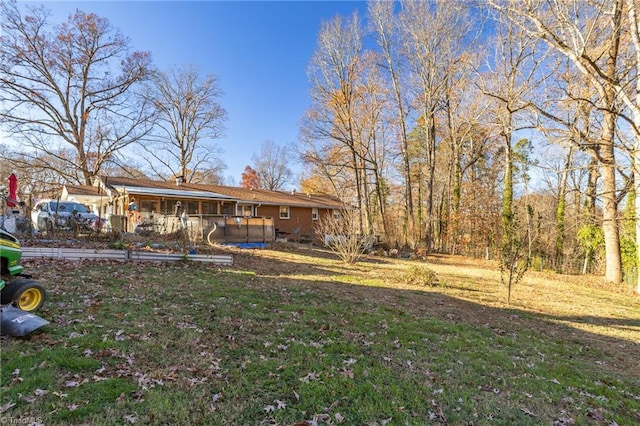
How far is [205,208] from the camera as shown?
20.5 meters

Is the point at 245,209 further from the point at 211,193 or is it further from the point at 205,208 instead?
the point at 205,208

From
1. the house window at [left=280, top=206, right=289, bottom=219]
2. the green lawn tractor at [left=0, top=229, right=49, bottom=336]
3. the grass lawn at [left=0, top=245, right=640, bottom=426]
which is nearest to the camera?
the grass lawn at [left=0, top=245, right=640, bottom=426]

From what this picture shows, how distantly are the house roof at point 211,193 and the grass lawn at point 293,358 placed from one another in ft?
38.8

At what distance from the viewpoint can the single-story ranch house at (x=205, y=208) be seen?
14.6 meters

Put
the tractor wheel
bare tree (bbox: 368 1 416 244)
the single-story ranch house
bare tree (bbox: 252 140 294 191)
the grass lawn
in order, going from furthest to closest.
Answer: bare tree (bbox: 252 140 294 191)
bare tree (bbox: 368 1 416 244)
the single-story ranch house
the tractor wheel
the grass lawn

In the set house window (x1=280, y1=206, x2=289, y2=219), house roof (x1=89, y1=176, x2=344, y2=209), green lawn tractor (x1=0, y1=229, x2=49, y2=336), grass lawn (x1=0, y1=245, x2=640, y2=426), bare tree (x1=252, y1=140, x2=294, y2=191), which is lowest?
grass lawn (x1=0, y1=245, x2=640, y2=426)

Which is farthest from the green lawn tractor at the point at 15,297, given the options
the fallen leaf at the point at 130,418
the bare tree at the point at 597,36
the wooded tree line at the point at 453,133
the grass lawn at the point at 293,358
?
the wooded tree line at the point at 453,133

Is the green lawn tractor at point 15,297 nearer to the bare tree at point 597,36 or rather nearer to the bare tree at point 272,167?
the bare tree at point 597,36

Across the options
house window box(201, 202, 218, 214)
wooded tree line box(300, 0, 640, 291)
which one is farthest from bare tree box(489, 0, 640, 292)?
house window box(201, 202, 218, 214)

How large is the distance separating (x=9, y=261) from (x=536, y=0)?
13.1 metres

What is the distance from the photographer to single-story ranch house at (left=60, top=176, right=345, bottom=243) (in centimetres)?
1459

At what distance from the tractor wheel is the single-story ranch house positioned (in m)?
7.30

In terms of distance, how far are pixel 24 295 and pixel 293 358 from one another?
→ 3.64m

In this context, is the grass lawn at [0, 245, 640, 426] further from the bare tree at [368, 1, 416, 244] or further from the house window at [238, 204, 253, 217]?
the bare tree at [368, 1, 416, 244]
